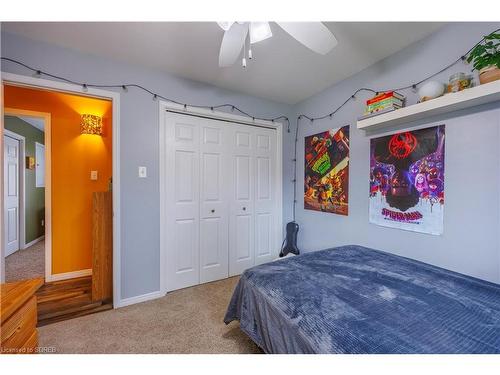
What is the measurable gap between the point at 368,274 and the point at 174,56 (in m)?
2.42

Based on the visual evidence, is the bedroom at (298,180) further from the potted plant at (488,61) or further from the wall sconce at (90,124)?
the wall sconce at (90,124)

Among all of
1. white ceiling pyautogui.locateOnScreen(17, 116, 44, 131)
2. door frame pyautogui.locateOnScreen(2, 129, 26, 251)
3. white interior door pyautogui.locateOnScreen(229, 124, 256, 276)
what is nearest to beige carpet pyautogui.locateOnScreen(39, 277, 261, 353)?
white interior door pyautogui.locateOnScreen(229, 124, 256, 276)

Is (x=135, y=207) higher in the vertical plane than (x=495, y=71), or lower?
lower

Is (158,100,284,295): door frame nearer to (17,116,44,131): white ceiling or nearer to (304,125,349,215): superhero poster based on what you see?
(304,125,349,215): superhero poster

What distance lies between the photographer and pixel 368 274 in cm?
146

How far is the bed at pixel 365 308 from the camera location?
2.81 ft

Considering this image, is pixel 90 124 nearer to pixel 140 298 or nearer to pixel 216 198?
pixel 216 198

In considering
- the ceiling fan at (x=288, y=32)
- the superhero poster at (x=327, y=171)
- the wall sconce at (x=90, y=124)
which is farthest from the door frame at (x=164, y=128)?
the wall sconce at (x=90, y=124)

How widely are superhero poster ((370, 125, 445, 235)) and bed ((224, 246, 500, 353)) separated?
1.26 feet

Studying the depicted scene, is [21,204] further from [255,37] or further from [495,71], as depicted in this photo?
[495,71]

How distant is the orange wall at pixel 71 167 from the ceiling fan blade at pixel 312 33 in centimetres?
248

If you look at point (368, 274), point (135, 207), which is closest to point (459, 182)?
point (368, 274)

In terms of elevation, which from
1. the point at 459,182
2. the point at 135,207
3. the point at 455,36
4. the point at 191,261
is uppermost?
the point at 455,36

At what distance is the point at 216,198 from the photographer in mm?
2658
